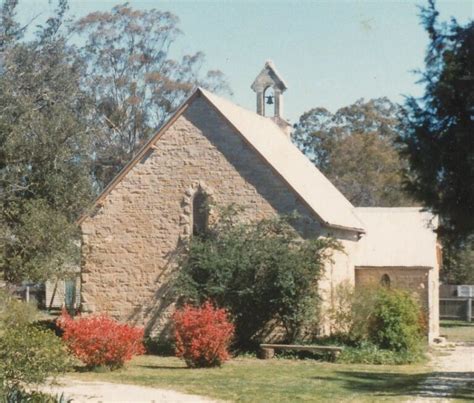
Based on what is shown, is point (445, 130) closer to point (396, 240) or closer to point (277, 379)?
point (277, 379)

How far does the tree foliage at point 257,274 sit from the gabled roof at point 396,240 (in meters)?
6.01

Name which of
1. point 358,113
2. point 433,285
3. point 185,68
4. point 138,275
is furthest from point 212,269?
point 358,113

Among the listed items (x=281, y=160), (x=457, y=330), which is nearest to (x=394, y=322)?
(x=281, y=160)

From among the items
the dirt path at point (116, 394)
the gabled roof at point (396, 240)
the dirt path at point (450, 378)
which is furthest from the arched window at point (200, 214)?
the dirt path at point (116, 394)

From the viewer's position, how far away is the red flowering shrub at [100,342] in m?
22.0

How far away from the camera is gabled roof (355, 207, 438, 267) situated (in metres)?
32.6

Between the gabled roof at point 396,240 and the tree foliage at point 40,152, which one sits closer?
the tree foliage at point 40,152

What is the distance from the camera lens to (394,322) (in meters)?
26.3

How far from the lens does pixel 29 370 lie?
574 inches

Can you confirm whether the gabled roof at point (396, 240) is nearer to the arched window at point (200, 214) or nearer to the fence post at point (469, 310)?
the arched window at point (200, 214)

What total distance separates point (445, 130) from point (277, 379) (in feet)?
24.5

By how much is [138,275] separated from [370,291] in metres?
7.30

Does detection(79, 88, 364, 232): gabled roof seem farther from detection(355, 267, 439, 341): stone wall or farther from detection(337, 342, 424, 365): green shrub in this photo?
detection(337, 342, 424, 365): green shrub

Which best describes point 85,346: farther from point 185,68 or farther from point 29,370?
point 185,68
